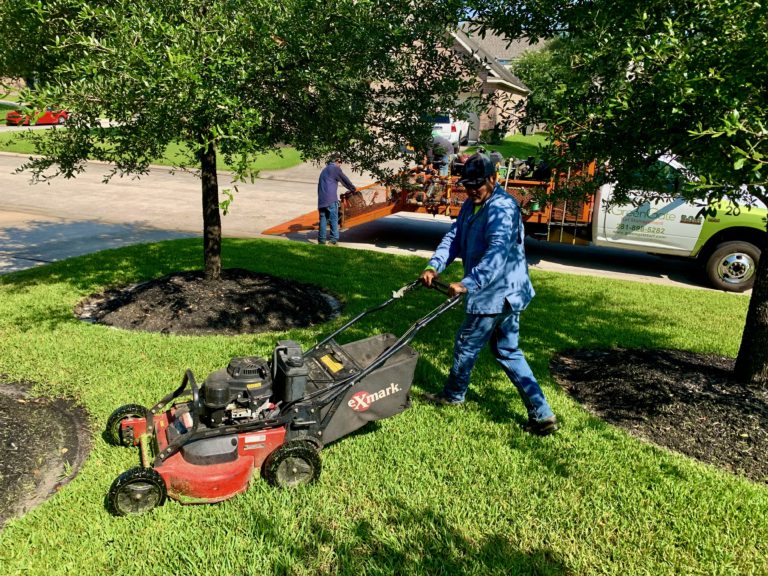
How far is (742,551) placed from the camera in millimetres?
3127

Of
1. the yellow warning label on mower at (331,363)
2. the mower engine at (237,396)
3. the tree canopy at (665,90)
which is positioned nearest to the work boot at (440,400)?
the yellow warning label on mower at (331,363)

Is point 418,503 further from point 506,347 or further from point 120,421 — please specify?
point 120,421

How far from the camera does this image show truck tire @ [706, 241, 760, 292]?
882 cm

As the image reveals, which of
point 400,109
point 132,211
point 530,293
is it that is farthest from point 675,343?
point 132,211

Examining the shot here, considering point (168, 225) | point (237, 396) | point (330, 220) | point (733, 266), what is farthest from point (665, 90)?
point (168, 225)

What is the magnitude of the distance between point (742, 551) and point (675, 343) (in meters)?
3.33

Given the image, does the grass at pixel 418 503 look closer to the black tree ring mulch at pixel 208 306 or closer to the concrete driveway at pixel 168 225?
the black tree ring mulch at pixel 208 306

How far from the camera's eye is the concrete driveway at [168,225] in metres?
9.93

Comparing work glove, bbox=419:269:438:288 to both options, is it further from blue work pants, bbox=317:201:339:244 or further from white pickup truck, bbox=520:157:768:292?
blue work pants, bbox=317:201:339:244

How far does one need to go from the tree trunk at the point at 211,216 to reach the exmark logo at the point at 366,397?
3.41 metres

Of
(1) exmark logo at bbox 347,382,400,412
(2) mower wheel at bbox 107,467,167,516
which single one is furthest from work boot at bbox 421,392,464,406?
(2) mower wheel at bbox 107,467,167,516

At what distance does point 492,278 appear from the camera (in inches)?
155

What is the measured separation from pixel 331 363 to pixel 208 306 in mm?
2890

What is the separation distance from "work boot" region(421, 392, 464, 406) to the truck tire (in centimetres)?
636
